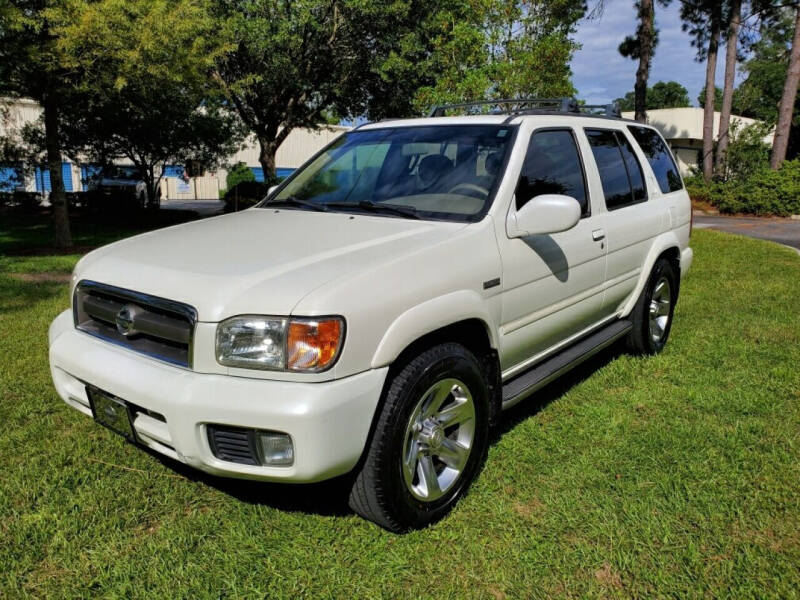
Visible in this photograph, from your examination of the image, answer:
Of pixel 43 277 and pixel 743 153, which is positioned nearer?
pixel 43 277

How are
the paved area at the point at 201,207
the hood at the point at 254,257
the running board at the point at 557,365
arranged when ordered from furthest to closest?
1. the paved area at the point at 201,207
2. the running board at the point at 557,365
3. the hood at the point at 254,257

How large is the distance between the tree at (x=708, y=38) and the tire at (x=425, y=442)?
2484cm

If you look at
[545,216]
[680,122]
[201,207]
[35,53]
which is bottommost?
[201,207]

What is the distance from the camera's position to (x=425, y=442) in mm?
2781

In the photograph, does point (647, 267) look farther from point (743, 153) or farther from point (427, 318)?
point (743, 153)

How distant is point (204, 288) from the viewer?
2459 mm

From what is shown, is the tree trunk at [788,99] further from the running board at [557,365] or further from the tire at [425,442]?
the tire at [425,442]

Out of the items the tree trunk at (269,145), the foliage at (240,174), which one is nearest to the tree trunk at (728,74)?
the tree trunk at (269,145)

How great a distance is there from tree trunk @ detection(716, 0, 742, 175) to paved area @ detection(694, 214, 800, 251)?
4.67 meters

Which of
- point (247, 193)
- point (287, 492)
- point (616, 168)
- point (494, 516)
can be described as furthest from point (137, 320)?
point (247, 193)

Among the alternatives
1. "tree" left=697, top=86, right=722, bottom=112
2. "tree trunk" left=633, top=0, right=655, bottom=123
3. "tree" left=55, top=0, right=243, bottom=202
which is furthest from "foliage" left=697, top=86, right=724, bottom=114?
"tree" left=55, top=0, right=243, bottom=202

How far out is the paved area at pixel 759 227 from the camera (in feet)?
48.4

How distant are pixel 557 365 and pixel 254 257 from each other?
1.94 m

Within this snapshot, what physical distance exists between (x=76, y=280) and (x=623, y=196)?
3492 mm
